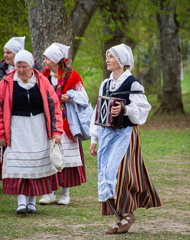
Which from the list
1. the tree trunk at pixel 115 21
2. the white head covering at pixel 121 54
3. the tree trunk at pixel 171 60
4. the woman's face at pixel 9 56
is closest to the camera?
the white head covering at pixel 121 54

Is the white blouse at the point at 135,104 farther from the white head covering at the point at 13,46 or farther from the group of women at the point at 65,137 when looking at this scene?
the white head covering at the point at 13,46

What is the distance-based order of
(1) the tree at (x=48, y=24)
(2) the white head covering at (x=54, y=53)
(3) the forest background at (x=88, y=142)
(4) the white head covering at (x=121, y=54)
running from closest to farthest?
(4) the white head covering at (x=121, y=54) < (3) the forest background at (x=88, y=142) < (2) the white head covering at (x=54, y=53) < (1) the tree at (x=48, y=24)

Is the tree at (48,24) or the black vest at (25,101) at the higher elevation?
the tree at (48,24)

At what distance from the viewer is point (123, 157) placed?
5.94m

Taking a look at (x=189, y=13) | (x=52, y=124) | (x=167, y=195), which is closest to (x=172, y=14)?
(x=189, y=13)

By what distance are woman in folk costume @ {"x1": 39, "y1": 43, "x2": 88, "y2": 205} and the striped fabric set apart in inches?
35.5

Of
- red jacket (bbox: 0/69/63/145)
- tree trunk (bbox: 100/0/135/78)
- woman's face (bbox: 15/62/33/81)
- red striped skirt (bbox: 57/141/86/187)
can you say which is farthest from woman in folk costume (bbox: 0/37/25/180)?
tree trunk (bbox: 100/0/135/78)

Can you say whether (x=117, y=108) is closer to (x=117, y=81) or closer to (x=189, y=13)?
(x=117, y=81)

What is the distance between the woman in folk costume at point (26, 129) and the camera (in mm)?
6891

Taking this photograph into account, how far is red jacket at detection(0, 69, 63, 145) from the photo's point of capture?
6.85 meters

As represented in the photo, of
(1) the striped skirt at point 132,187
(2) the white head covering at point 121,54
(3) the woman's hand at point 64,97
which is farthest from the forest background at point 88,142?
(2) the white head covering at point 121,54

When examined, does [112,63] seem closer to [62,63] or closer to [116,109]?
[116,109]

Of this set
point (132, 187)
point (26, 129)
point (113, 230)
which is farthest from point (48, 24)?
point (113, 230)

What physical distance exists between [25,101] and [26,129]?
1.06ft
